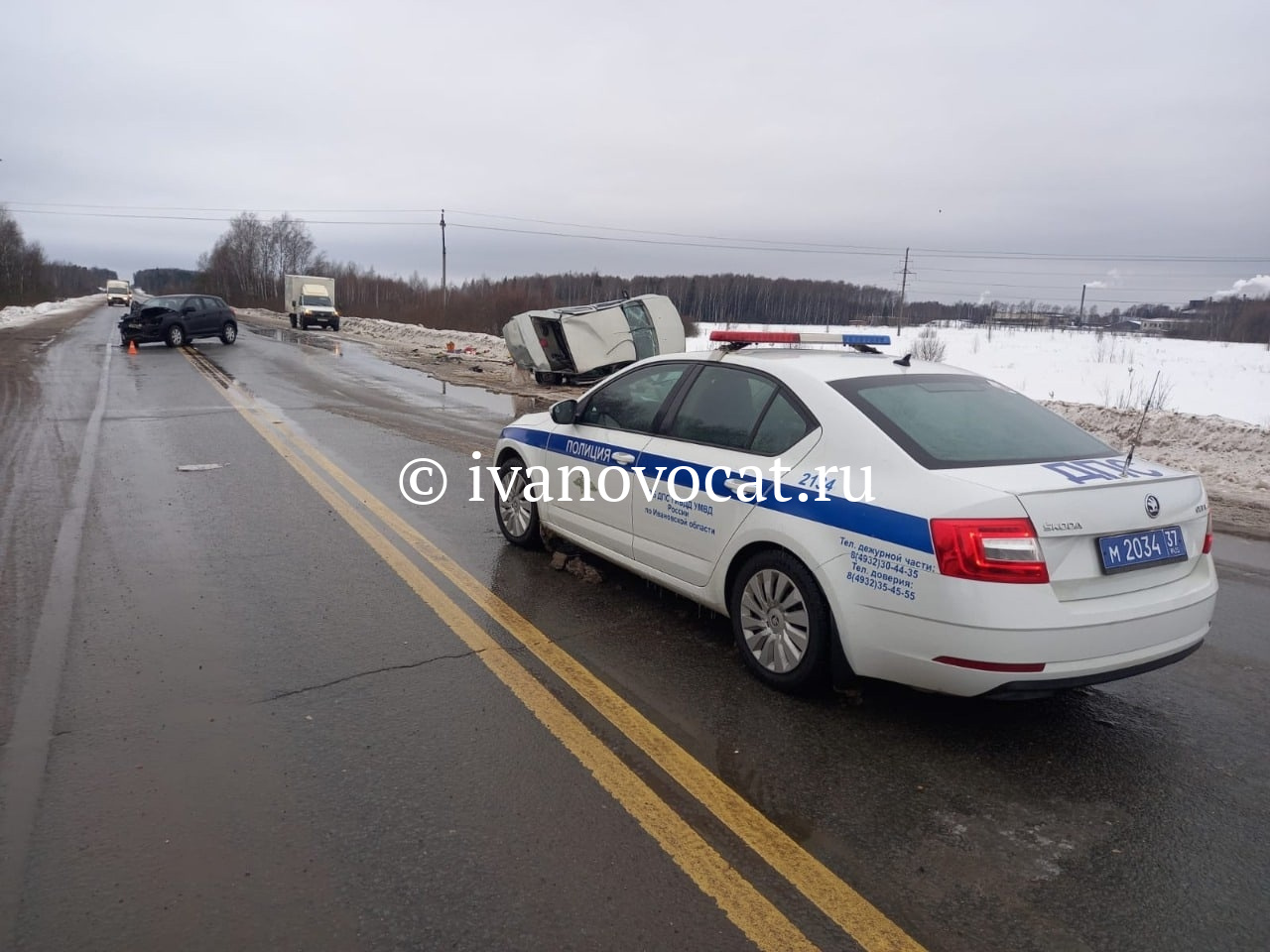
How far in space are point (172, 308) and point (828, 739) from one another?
2876 centimetres

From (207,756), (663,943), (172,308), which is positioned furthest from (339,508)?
(172,308)

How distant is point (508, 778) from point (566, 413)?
2.91 m

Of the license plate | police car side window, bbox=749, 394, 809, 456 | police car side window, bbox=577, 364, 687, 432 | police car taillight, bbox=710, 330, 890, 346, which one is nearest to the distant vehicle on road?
police car side window, bbox=577, 364, 687, 432

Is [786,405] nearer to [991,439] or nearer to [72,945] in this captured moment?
[991,439]

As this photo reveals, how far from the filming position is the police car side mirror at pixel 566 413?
18.6 ft

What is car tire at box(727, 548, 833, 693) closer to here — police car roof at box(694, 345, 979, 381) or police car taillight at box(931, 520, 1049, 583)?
police car taillight at box(931, 520, 1049, 583)

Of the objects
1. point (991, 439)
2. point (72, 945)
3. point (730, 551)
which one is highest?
point (991, 439)

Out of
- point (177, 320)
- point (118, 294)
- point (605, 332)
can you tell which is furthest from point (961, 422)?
point (118, 294)

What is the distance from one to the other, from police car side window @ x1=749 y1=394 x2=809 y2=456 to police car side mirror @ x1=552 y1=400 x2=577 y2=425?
1.71 meters

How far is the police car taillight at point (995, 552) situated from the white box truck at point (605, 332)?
13871mm

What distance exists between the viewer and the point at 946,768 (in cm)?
346

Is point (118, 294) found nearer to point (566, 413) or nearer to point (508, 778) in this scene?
point (566, 413)

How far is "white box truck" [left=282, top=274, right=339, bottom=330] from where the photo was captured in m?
44.6

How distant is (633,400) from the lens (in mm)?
5270
